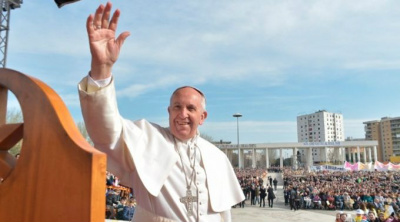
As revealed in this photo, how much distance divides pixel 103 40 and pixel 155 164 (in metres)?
0.95

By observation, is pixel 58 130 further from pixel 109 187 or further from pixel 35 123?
pixel 109 187

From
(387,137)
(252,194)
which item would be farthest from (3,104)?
(387,137)

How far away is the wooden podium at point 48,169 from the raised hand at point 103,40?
0.47 meters

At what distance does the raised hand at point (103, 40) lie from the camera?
164 cm

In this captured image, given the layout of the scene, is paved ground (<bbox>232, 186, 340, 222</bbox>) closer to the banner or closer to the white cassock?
the white cassock

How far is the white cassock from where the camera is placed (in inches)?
72.6

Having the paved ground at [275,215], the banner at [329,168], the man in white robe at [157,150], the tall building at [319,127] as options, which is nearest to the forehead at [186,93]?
the man in white robe at [157,150]

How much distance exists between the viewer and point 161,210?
7.60 feet

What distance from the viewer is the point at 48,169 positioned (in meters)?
1.09

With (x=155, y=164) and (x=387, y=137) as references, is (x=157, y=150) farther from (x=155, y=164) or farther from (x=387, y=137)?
(x=387, y=137)

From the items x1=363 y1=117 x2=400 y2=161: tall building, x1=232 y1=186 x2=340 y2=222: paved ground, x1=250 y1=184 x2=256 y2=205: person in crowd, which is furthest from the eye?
x1=363 y1=117 x2=400 y2=161: tall building

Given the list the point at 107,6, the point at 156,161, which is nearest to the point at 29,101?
the point at 107,6

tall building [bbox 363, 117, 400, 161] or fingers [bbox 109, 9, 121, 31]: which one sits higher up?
tall building [bbox 363, 117, 400, 161]

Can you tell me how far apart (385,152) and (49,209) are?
16711 cm
